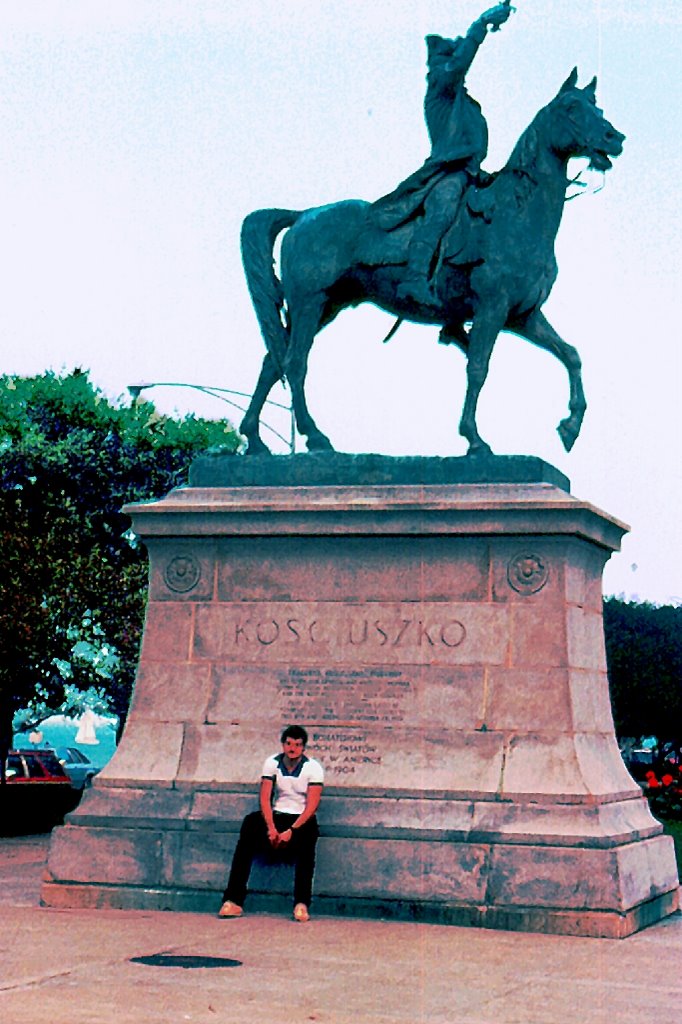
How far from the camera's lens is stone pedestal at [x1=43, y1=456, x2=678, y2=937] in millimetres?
12711

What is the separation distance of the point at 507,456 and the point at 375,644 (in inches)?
73.9

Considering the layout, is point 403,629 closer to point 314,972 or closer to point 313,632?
point 313,632

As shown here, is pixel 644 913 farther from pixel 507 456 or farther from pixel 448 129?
pixel 448 129

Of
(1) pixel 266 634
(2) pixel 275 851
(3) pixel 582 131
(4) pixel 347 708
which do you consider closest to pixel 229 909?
(2) pixel 275 851

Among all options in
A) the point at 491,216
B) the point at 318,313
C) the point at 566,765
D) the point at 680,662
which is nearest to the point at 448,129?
the point at 491,216

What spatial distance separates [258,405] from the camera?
15.6 meters

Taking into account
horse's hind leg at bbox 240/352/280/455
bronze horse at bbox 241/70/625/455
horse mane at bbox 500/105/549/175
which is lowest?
horse's hind leg at bbox 240/352/280/455

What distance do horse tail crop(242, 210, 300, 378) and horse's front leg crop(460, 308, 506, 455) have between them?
179cm

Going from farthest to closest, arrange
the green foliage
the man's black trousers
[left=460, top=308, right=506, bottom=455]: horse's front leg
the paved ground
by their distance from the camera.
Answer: the green foliage → [left=460, top=308, right=506, bottom=455]: horse's front leg → the man's black trousers → the paved ground

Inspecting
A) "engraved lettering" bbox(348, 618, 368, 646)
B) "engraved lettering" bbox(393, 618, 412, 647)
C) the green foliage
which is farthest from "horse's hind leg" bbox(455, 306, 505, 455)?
the green foliage

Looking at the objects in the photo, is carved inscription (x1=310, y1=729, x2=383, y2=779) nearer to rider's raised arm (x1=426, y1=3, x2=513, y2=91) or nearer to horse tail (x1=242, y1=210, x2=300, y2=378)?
horse tail (x1=242, y1=210, x2=300, y2=378)

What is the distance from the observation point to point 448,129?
15.3 metres

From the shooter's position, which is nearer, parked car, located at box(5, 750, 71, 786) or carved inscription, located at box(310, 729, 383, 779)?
carved inscription, located at box(310, 729, 383, 779)

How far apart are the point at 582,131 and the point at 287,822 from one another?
638 cm
